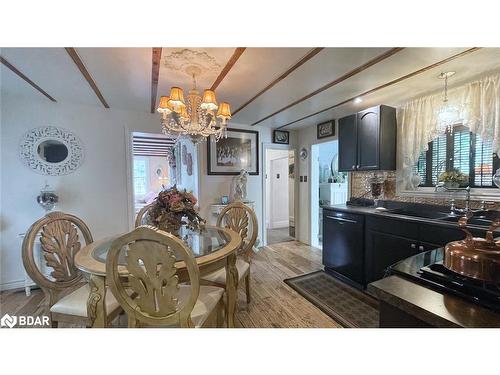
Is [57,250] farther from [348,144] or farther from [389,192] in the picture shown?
[389,192]

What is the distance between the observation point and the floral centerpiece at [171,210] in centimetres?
156

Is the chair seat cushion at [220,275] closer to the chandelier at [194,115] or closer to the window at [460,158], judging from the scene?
the chandelier at [194,115]

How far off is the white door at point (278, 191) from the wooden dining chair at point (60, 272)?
14.2 feet

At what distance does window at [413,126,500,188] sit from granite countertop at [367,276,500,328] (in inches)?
77.8

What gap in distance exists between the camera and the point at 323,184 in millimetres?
4199

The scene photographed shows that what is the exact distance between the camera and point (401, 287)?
2.38ft

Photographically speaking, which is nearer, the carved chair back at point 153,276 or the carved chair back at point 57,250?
the carved chair back at point 153,276

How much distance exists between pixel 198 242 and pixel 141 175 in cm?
667

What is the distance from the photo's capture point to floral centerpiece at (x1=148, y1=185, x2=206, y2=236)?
156 cm

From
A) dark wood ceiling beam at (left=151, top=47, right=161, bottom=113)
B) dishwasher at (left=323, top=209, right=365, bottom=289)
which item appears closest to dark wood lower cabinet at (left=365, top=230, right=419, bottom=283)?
dishwasher at (left=323, top=209, right=365, bottom=289)

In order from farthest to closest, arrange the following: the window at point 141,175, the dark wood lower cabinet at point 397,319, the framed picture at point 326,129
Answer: the window at point 141,175
the framed picture at point 326,129
the dark wood lower cabinet at point 397,319

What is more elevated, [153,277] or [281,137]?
[281,137]

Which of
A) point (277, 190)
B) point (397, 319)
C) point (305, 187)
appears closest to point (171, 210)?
point (397, 319)

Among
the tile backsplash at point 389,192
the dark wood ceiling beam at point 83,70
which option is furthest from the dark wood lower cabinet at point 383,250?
the dark wood ceiling beam at point 83,70
